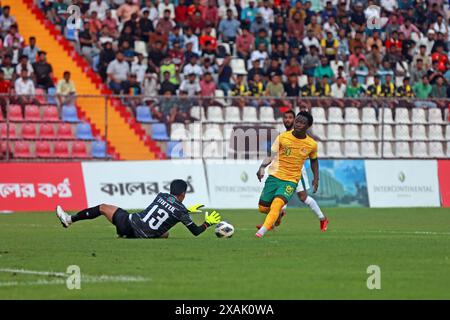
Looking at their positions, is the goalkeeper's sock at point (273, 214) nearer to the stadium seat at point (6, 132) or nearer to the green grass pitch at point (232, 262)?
the green grass pitch at point (232, 262)

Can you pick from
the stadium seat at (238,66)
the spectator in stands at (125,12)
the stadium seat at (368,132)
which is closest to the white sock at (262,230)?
the stadium seat at (368,132)

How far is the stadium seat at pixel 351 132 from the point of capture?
36.2 m

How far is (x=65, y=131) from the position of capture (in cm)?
3338

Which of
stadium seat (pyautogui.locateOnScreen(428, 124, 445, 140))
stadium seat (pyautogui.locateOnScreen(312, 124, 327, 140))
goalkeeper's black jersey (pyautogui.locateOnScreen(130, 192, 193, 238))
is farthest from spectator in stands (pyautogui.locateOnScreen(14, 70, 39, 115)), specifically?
goalkeeper's black jersey (pyautogui.locateOnScreen(130, 192, 193, 238))

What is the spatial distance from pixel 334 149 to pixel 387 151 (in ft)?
5.58

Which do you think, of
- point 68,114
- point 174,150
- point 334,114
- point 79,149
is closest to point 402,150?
point 334,114

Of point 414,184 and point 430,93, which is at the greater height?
point 430,93

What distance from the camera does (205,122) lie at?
34125mm

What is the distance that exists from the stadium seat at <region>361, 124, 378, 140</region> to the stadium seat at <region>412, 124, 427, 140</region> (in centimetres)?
126

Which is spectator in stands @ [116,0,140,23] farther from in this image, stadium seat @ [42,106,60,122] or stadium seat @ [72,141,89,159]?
stadium seat @ [72,141,89,159]

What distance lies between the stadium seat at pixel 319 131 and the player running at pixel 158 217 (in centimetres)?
1558

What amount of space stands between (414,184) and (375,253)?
59.1 feet
